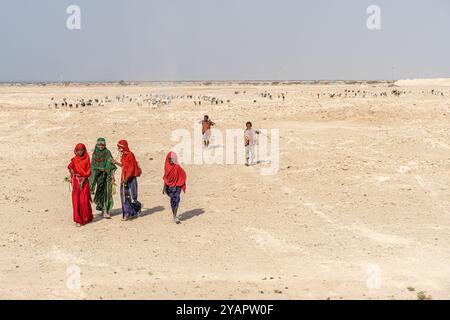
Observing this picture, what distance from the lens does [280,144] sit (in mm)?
19234

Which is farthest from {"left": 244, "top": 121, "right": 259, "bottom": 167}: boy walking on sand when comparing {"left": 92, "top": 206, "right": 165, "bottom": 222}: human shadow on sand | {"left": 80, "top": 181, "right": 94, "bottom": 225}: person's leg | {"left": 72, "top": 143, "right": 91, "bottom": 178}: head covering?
{"left": 80, "top": 181, "right": 94, "bottom": 225}: person's leg

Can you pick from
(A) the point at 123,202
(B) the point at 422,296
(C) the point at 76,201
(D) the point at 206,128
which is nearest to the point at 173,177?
(A) the point at 123,202

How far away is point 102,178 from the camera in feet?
35.6

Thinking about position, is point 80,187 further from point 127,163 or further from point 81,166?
point 127,163

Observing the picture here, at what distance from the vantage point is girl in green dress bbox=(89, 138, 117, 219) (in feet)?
35.2

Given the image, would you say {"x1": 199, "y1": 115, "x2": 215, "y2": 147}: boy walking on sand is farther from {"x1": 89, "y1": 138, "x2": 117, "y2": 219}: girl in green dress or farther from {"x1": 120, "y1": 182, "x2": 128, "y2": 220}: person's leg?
{"x1": 120, "y1": 182, "x2": 128, "y2": 220}: person's leg

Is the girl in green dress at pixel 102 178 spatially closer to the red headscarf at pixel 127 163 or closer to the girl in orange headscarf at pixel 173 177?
the red headscarf at pixel 127 163

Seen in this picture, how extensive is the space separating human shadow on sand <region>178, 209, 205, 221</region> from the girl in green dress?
1579mm

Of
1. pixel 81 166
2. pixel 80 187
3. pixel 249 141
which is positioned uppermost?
pixel 249 141

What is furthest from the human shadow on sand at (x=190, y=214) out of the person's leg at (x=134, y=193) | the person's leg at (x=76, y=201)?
the person's leg at (x=76, y=201)

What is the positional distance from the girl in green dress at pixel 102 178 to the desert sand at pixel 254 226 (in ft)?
1.51

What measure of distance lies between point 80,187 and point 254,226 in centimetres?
375
